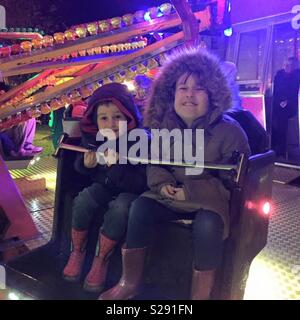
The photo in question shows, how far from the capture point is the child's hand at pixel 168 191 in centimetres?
136

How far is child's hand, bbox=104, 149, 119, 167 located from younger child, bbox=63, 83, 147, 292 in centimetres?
1

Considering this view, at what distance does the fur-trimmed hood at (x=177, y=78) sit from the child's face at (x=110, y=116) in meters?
0.12

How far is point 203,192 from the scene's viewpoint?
1.30 metres

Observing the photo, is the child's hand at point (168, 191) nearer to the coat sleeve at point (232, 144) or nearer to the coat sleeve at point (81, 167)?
the coat sleeve at point (232, 144)

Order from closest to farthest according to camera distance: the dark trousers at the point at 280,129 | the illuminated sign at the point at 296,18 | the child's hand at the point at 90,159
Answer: the child's hand at the point at 90,159
the illuminated sign at the point at 296,18
the dark trousers at the point at 280,129

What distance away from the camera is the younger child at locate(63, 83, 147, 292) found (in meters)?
1.43

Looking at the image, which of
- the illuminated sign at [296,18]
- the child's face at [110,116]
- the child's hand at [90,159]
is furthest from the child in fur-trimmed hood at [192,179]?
the illuminated sign at [296,18]

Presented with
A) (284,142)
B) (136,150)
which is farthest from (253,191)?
(284,142)

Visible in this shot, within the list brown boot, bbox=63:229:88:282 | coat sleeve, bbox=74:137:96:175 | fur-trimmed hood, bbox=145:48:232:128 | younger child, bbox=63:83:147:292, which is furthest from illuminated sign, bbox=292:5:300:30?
brown boot, bbox=63:229:88:282

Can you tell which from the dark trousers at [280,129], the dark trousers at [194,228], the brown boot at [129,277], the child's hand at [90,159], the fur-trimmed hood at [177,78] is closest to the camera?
the dark trousers at [194,228]

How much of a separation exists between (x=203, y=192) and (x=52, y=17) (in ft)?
9.36

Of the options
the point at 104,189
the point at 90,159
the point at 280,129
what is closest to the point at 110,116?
the point at 90,159

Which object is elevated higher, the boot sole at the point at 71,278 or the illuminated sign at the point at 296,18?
the illuminated sign at the point at 296,18
